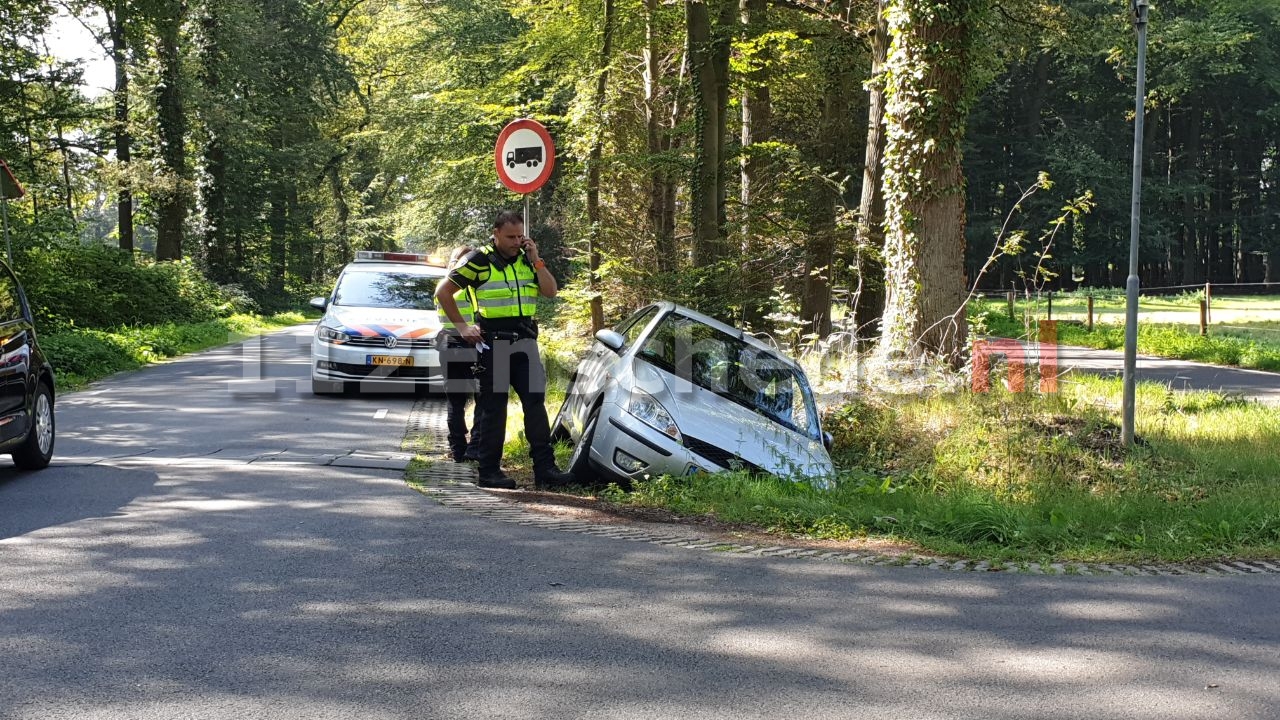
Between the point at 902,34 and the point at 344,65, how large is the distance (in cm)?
3722

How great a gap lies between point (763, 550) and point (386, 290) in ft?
34.9

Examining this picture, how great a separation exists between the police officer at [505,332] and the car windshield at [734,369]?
0.97 metres

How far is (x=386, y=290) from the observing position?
639 inches

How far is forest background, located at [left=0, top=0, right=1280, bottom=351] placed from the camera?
1472 centimetres

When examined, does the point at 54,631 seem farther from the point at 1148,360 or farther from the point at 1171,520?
the point at 1148,360

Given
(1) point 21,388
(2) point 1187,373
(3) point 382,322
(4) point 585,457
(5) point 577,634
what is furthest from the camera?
(2) point 1187,373

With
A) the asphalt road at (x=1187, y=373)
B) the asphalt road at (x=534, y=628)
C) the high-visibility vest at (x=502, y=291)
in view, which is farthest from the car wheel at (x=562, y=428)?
the asphalt road at (x=1187, y=373)

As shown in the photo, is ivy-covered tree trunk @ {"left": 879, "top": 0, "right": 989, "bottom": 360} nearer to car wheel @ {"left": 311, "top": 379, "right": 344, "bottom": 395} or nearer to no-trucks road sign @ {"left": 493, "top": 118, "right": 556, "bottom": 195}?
no-trucks road sign @ {"left": 493, "top": 118, "right": 556, "bottom": 195}

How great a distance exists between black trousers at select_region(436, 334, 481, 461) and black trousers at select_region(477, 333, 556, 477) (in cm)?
130

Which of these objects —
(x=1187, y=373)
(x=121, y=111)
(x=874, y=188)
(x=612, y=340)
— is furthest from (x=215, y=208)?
(x=612, y=340)

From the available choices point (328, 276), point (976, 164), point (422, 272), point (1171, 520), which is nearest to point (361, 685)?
point (1171, 520)

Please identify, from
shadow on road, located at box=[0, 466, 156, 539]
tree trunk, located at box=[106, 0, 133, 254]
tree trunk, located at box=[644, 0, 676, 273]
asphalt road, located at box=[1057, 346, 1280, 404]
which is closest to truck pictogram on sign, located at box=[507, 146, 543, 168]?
shadow on road, located at box=[0, 466, 156, 539]

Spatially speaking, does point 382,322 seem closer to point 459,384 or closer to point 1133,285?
point 459,384

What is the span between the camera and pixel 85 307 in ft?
82.9
